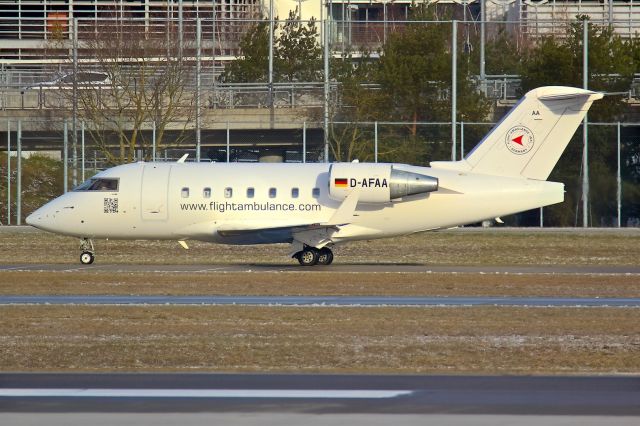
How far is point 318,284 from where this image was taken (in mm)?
26109

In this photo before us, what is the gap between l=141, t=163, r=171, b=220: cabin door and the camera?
31.1 m

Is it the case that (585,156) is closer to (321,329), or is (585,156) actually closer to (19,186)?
(19,186)

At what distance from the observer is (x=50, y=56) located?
59.8 metres

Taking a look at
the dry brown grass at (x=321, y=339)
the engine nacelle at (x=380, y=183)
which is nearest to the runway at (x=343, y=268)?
the engine nacelle at (x=380, y=183)

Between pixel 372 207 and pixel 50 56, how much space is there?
33653 millimetres

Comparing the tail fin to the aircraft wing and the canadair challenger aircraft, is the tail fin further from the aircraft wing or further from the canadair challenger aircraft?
the aircraft wing

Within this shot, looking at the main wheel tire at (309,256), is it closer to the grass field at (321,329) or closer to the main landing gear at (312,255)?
the main landing gear at (312,255)

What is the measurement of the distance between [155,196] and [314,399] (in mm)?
20101

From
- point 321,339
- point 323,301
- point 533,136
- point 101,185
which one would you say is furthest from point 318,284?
point 321,339

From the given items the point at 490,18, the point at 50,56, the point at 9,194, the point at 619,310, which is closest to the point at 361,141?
the point at 9,194

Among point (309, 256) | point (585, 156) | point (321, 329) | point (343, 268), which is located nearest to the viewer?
point (321, 329)

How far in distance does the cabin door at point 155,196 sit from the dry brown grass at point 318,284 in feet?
9.35

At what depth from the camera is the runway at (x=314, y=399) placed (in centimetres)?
1065

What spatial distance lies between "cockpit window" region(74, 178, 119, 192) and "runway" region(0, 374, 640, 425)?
18421 millimetres
